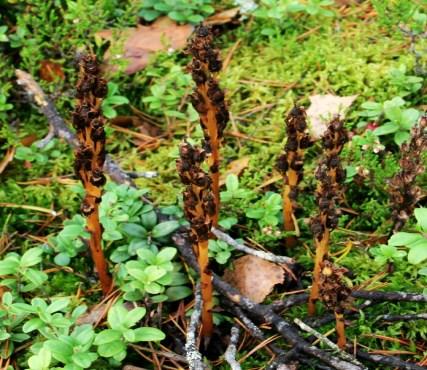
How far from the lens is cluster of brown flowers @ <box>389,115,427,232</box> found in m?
2.58

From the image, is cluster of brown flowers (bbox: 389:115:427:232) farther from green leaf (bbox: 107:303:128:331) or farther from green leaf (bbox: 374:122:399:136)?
green leaf (bbox: 107:303:128:331)

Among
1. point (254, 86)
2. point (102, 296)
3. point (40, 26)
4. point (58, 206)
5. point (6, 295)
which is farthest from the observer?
point (40, 26)

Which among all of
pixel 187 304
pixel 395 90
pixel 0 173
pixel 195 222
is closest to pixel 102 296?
pixel 187 304

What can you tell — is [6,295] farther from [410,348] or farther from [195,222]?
[410,348]

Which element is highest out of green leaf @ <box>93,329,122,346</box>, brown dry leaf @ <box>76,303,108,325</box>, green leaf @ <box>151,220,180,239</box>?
green leaf @ <box>151,220,180,239</box>

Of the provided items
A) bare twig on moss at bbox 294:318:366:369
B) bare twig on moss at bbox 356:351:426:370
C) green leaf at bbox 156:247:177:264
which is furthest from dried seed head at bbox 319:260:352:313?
green leaf at bbox 156:247:177:264

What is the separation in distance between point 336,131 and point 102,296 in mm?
1277

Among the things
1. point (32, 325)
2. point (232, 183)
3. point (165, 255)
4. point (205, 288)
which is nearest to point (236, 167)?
point (232, 183)

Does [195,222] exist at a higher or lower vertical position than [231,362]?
higher

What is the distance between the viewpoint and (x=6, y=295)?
8.86ft

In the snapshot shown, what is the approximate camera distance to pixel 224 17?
14.2 feet

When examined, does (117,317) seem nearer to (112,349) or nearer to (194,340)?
(112,349)

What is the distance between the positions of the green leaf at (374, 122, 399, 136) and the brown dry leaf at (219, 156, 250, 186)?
0.69 m

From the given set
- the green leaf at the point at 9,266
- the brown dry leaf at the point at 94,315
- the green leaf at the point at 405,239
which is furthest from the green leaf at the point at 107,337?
the green leaf at the point at 405,239
